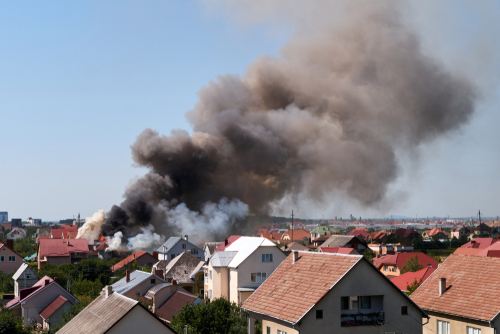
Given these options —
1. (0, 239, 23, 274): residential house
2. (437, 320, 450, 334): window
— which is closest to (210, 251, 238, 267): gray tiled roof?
(437, 320, 450, 334): window

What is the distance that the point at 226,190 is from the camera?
291 ft

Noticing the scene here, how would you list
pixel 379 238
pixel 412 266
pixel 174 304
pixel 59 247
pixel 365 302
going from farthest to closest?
pixel 379 238
pixel 59 247
pixel 412 266
pixel 174 304
pixel 365 302

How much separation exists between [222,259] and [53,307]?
12.4 meters

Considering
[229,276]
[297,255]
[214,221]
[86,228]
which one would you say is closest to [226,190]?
[214,221]

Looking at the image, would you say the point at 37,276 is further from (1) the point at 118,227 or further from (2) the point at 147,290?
(1) the point at 118,227

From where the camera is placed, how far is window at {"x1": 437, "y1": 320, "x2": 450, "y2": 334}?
2131 centimetres

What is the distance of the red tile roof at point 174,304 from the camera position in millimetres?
34534

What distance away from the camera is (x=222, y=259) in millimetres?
40906

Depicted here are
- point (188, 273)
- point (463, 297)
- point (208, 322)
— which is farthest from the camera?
point (188, 273)

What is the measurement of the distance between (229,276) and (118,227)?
47761 millimetres

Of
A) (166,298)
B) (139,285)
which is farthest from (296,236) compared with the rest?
(166,298)

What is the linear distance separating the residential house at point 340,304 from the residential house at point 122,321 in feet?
12.9

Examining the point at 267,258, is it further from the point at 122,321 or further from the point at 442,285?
the point at 122,321

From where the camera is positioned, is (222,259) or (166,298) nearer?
(166,298)
